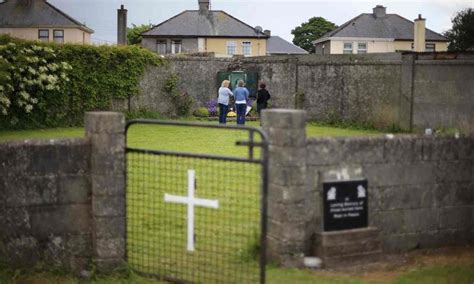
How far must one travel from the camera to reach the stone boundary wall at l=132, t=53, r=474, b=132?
1970cm

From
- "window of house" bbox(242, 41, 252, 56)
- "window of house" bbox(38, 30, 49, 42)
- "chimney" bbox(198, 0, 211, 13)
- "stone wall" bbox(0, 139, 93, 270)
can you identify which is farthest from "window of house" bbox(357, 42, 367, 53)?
"stone wall" bbox(0, 139, 93, 270)

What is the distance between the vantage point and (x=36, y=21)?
5675 cm

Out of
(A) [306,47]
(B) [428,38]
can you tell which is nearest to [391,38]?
(B) [428,38]

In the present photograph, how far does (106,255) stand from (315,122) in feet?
63.9

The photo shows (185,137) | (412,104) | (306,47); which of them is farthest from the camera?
(306,47)

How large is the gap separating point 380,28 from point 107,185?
2304 inches

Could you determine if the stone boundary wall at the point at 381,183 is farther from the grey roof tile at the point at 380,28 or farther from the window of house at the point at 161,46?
the grey roof tile at the point at 380,28

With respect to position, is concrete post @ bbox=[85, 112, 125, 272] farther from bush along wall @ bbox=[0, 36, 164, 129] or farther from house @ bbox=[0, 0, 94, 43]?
house @ bbox=[0, 0, 94, 43]

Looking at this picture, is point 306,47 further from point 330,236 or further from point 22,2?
point 330,236

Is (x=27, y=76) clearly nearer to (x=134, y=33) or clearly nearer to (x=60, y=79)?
(x=60, y=79)

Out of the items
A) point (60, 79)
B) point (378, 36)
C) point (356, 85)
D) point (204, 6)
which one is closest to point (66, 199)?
point (60, 79)

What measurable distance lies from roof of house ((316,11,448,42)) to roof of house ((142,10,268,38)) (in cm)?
910

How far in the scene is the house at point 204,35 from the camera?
57.5m

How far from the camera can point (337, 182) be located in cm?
669
